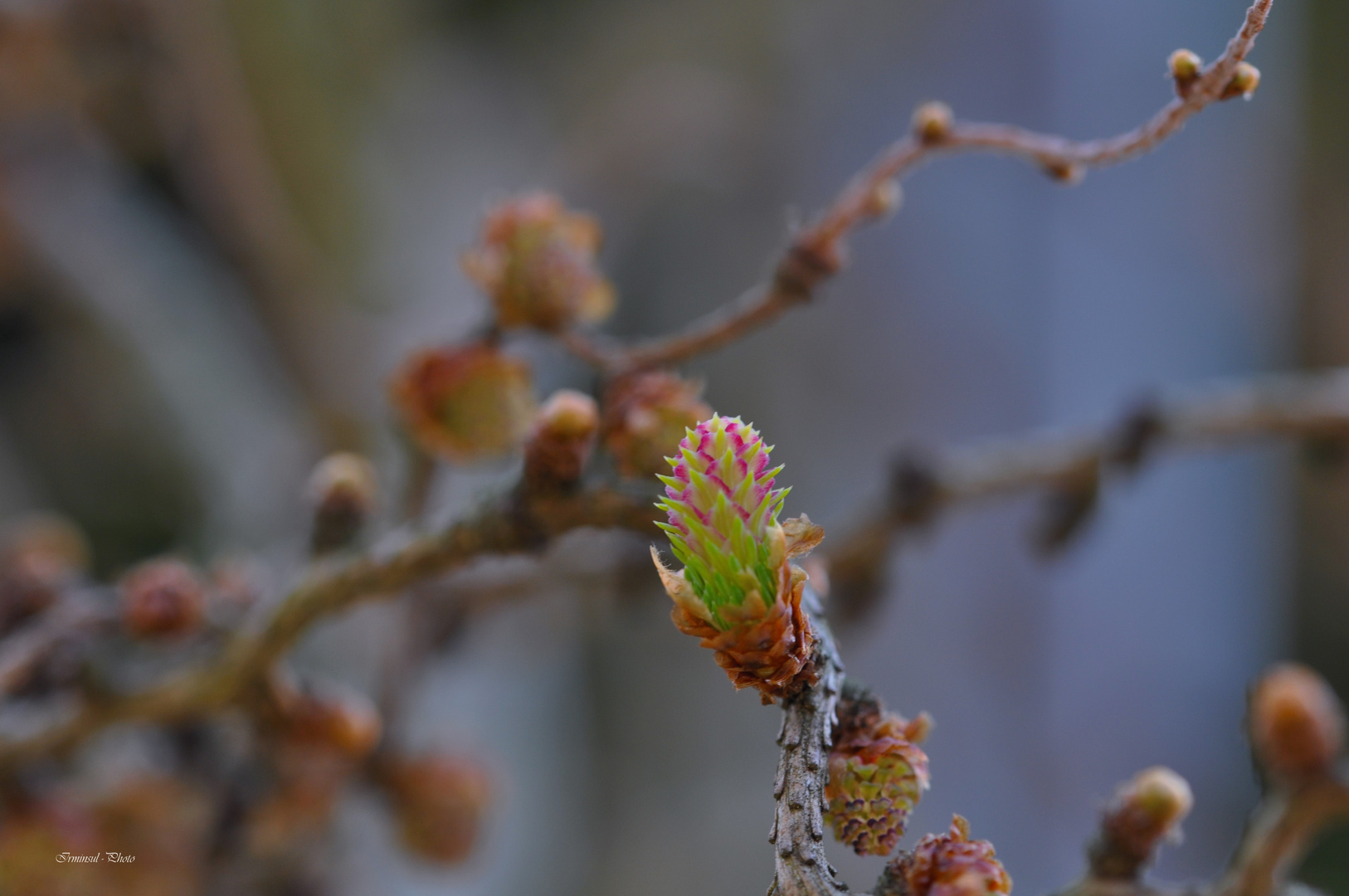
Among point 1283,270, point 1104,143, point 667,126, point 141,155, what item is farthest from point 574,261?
point 1283,270

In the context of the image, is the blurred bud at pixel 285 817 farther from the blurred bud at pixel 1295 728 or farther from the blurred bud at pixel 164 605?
the blurred bud at pixel 1295 728

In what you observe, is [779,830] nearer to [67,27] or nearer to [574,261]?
[574,261]

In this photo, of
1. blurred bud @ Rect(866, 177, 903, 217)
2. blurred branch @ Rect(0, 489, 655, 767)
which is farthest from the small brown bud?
blurred bud @ Rect(866, 177, 903, 217)

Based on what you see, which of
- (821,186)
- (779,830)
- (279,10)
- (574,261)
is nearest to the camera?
(779,830)

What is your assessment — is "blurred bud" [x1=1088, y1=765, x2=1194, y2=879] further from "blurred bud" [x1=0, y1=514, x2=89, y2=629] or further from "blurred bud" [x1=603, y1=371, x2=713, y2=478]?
"blurred bud" [x1=0, y1=514, x2=89, y2=629]

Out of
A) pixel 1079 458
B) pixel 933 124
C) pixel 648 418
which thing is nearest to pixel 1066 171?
pixel 933 124

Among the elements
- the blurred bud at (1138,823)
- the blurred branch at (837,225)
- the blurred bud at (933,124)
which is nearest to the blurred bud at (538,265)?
the blurred branch at (837,225)

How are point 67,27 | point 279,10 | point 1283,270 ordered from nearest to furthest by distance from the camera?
point 67,27 < point 279,10 < point 1283,270
